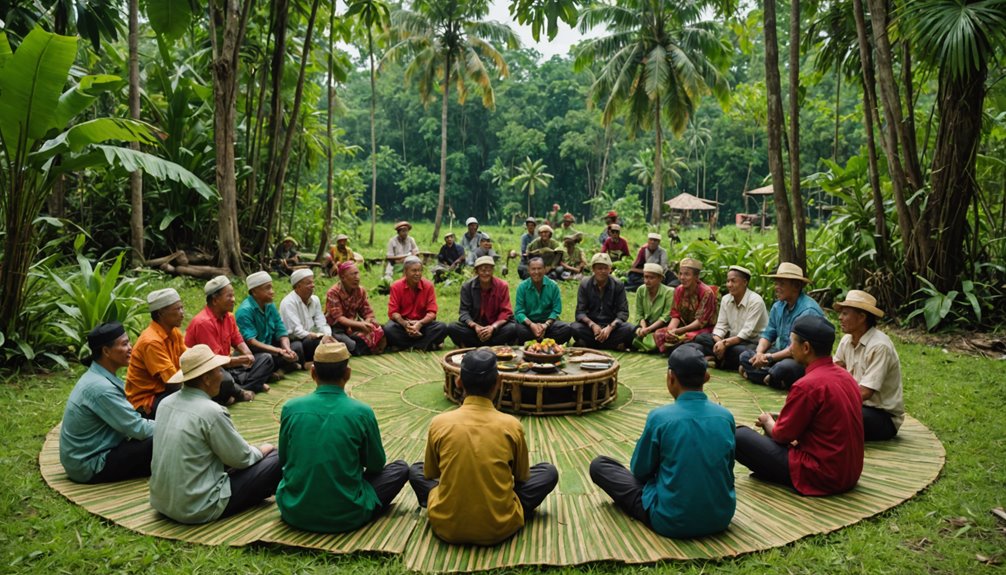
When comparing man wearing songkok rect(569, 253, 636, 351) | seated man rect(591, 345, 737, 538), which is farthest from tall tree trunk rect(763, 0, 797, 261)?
seated man rect(591, 345, 737, 538)

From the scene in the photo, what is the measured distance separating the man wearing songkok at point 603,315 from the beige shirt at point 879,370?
3302mm

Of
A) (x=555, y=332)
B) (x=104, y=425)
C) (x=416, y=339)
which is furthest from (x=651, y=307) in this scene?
(x=104, y=425)

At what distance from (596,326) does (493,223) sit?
39.1 metres

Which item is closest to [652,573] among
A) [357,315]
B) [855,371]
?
[855,371]

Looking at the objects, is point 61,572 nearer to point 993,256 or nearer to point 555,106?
point 993,256

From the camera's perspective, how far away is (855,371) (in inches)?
191

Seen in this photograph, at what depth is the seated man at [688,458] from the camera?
3377 millimetres

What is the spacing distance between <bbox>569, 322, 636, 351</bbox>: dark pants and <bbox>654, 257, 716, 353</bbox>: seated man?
0.45 m

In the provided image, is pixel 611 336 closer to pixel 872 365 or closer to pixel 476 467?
pixel 872 365

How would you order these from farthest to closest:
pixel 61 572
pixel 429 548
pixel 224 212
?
pixel 224 212, pixel 429 548, pixel 61 572

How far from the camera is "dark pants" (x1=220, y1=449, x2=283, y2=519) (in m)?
3.76

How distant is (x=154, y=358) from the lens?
475 cm

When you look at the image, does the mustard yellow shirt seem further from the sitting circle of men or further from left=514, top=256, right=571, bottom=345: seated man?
left=514, top=256, right=571, bottom=345: seated man

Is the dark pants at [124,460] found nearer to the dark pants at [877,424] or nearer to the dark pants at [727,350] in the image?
the dark pants at [877,424]
